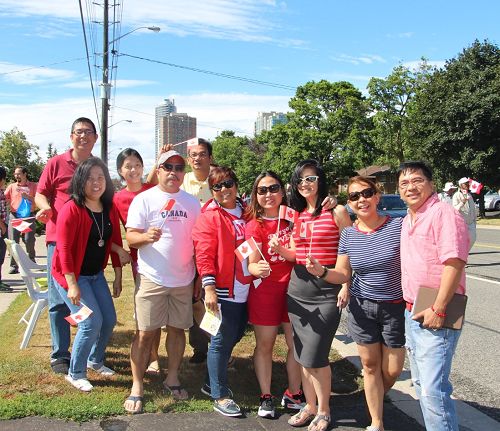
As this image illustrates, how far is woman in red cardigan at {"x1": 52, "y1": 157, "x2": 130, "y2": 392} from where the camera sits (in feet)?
13.7

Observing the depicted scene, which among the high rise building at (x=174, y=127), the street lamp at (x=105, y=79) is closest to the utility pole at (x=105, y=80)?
the street lamp at (x=105, y=79)

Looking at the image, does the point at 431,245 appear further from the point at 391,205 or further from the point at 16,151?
the point at 16,151

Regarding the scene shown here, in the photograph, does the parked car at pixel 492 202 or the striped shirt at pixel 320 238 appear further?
the parked car at pixel 492 202

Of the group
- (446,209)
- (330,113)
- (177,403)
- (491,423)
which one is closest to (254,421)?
(177,403)

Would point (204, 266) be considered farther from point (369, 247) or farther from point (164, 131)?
point (164, 131)

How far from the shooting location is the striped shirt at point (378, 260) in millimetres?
3480

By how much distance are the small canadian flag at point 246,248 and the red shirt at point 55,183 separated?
1.85m

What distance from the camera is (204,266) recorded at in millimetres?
3910

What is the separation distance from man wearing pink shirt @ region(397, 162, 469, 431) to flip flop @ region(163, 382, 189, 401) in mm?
1973

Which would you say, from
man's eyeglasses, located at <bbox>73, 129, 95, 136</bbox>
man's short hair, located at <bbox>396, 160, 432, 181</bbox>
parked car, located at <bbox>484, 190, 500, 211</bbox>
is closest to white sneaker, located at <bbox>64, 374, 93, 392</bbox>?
man's eyeglasses, located at <bbox>73, 129, 95, 136</bbox>

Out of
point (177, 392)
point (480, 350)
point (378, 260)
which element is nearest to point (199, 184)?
point (177, 392)

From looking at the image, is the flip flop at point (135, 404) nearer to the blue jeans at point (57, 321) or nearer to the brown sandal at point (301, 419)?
the blue jeans at point (57, 321)

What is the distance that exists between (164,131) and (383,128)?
A: 2335 centimetres

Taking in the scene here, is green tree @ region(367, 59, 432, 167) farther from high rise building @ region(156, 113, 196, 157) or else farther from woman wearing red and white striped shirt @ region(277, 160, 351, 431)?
woman wearing red and white striped shirt @ region(277, 160, 351, 431)
